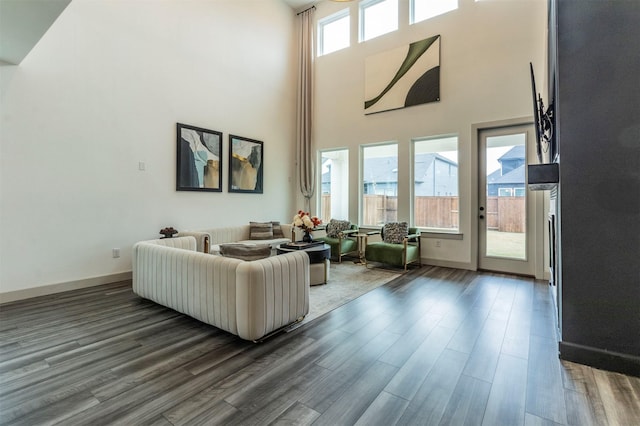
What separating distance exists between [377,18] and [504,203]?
4.76 meters

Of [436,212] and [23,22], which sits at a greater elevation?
[23,22]

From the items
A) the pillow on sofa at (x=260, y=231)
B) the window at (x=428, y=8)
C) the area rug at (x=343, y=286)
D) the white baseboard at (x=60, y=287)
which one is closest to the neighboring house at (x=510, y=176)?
the area rug at (x=343, y=286)

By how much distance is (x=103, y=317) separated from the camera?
10.4 feet

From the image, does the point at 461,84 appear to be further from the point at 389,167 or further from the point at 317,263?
the point at 317,263

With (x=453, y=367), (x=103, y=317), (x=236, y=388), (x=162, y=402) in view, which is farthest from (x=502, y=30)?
(x=103, y=317)

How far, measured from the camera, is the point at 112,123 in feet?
14.7

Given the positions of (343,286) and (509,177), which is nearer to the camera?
(343,286)

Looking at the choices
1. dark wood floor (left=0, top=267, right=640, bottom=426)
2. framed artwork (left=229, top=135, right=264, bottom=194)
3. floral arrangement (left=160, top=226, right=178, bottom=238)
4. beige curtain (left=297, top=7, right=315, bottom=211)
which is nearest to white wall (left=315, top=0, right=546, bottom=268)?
beige curtain (left=297, top=7, right=315, bottom=211)

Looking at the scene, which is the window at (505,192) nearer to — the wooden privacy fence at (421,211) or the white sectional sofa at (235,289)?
the wooden privacy fence at (421,211)

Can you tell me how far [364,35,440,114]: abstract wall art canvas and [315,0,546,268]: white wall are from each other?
13cm

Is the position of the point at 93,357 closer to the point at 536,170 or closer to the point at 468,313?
the point at 468,313

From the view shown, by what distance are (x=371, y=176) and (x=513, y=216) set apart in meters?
2.82

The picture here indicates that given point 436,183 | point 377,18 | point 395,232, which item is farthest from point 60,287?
point 377,18

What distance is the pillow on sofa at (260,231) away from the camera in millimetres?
6012
